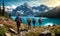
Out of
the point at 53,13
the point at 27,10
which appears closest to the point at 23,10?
the point at 27,10

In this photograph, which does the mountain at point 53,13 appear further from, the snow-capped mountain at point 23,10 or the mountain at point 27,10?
the snow-capped mountain at point 23,10

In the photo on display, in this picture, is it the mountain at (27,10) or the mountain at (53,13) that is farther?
the mountain at (53,13)

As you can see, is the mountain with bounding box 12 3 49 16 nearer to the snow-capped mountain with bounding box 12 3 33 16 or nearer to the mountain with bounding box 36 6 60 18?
the snow-capped mountain with bounding box 12 3 33 16

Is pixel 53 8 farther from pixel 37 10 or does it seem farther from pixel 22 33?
pixel 22 33

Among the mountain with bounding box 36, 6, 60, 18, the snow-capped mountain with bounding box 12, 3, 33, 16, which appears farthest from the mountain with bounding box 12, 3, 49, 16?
the mountain with bounding box 36, 6, 60, 18

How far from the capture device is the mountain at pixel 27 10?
8312 mm

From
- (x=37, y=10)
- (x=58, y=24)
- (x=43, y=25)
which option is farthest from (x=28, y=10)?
(x=58, y=24)

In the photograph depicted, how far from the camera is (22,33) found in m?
8.14

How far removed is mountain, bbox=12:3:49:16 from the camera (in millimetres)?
8312

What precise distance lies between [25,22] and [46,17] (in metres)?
1.05

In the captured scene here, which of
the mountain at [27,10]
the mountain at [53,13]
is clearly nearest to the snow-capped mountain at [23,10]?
the mountain at [27,10]

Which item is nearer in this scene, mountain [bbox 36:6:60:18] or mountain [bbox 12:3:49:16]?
mountain [bbox 12:3:49:16]

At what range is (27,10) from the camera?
27.3 feet

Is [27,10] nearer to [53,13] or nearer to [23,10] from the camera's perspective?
[23,10]
